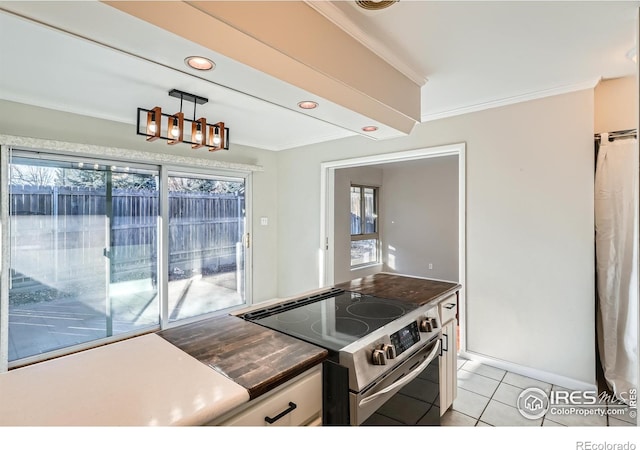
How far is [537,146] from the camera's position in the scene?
2.55m

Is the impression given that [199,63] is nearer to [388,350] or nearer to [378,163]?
[388,350]

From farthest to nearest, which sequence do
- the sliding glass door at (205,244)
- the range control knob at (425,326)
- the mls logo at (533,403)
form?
Answer: 1. the sliding glass door at (205,244)
2. the mls logo at (533,403)
3. the range control knob at (425,326)

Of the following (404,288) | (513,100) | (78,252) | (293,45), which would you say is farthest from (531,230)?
(78,252)

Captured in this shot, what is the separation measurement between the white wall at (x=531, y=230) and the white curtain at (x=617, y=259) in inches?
2.8

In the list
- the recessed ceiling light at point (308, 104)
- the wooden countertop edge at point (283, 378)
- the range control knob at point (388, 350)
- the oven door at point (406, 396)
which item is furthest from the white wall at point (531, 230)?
the wooden countertop edge at point (283, 378)


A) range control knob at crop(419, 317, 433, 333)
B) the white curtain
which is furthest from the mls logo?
range control knob at crop(419, 317, 433, 333)

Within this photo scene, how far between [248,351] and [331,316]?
1.77 feet

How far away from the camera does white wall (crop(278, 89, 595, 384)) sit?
2.40 metres

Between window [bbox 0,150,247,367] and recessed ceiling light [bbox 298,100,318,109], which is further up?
recessed ceiling light [bbox 298,100,318,109]

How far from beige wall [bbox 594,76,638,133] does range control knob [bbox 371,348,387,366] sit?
2.54m

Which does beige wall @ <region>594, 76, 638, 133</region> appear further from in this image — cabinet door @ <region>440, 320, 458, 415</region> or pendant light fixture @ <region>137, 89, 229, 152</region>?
pendant light fixture @ <region>137, 89, 229, 152</region>

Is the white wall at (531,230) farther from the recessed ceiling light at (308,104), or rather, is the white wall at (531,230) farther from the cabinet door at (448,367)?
the recessed ceiling light at (308,104)
